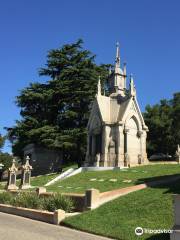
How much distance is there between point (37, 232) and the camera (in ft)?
42.9

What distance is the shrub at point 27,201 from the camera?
18922 mm

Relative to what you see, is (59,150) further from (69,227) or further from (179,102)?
(69,227)

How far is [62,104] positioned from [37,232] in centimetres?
3818

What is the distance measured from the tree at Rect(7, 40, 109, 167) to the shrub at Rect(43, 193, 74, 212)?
1064 inches

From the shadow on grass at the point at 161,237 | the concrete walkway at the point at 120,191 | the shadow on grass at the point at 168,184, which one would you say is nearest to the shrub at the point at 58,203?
the concrete walkway at the point at 120,191

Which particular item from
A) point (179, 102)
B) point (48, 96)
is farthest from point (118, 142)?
point (179, 102)

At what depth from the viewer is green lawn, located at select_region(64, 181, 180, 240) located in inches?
482

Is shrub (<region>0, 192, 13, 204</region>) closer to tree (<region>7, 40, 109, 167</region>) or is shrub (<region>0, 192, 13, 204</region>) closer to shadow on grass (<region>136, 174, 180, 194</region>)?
shadow on grass (<region>136, 174, 180, 194</region>)

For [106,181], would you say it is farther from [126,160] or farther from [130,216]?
[130,216]

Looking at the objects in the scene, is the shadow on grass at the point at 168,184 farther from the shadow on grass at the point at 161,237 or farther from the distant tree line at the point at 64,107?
the distant tree line at the point at 64,107

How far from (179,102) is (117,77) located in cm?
1527

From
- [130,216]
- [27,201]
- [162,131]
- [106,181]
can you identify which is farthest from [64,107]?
[130,216]

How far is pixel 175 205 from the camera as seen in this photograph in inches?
372

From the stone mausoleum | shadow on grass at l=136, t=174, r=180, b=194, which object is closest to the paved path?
shadow on grass at l=136, t=174, r=180, b=194
